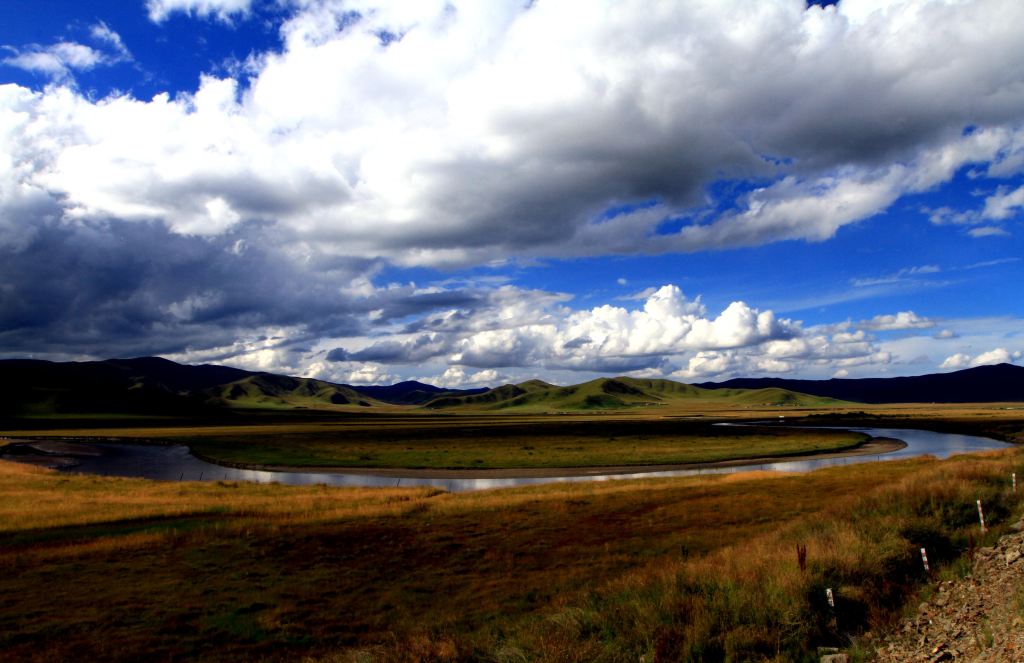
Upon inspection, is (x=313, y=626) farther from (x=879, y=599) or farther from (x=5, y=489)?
(x=5, y=489)

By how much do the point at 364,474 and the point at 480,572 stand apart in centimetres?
5476

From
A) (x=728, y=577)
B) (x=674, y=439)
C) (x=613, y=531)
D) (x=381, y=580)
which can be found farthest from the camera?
(x=674, y=439)

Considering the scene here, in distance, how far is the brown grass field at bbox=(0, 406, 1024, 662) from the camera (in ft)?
44.7

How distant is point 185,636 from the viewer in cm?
1759

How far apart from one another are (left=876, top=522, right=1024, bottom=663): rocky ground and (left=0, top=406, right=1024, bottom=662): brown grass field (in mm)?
809

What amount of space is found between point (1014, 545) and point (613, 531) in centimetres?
1761

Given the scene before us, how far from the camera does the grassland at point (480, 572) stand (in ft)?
44.8

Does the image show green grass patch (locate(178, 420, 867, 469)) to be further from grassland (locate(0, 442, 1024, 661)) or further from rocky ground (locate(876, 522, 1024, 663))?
rocky ground (locate(876, 522, 1024, 663))

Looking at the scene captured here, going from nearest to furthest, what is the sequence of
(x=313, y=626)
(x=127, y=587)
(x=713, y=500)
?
(x=313, y=626) < (x=127, y=587) < (x=713, y=500)

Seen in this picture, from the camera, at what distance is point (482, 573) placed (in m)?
24.6

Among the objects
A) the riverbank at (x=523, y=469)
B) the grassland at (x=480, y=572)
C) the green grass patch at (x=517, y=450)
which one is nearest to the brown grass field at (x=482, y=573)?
the grassland at (x=480, y=572)

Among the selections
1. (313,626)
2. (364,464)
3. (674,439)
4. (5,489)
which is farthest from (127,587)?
(674,439)

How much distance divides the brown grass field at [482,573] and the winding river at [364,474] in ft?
80.1

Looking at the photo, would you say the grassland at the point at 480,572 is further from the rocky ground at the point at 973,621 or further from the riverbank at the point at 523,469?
the riverbank at the point at 523,469
